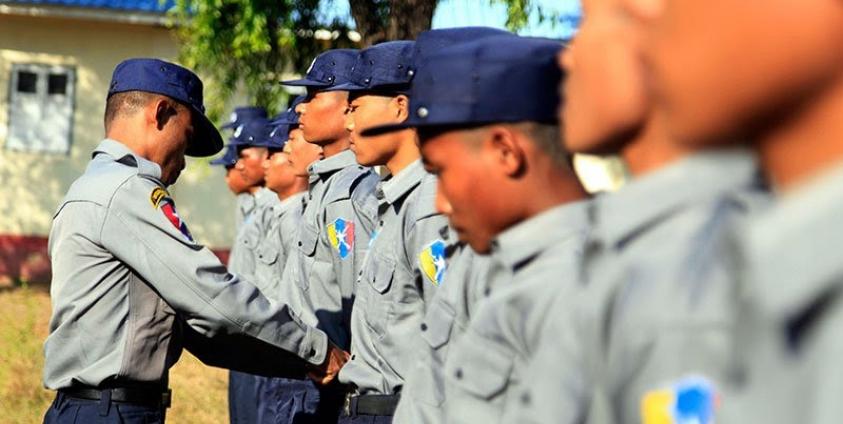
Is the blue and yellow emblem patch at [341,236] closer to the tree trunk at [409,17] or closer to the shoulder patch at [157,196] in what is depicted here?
the shoulder patch at [157,196]

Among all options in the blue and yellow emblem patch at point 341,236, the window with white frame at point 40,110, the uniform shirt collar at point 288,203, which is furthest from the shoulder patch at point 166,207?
the window with white frame at point 40,110

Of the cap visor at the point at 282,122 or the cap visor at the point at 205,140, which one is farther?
the cap visor at the point at 282,122

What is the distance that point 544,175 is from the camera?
335 centimetres

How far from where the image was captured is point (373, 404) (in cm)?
597

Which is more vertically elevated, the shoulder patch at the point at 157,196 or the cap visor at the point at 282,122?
the shoulder patch at the point at 157,196

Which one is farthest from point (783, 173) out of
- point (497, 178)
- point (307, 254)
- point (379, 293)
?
point (307, 254)

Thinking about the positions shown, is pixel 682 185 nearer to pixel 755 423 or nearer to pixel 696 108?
pixel 696 108

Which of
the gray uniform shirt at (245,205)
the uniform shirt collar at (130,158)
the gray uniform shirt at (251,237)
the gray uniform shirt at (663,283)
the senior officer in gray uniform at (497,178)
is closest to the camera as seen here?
the gray uniform shirt at (663,283)

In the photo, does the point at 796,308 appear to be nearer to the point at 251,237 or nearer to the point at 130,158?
the point at 130,158

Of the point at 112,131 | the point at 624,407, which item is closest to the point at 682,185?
the point at 624,407

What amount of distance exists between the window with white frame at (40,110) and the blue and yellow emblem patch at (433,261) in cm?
1958

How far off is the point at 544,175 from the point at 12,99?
21.9 meters

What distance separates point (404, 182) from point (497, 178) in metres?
2.67

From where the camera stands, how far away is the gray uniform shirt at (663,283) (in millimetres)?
1620
